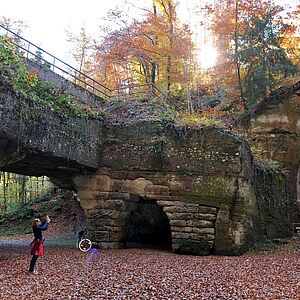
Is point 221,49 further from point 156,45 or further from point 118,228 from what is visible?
point 118,228

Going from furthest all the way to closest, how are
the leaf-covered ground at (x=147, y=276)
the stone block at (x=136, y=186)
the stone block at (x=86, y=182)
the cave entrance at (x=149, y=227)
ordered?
the cave entrance at (x=149, y=227) → the stone block at (x=86, y=182) → the stone block at (x=136, y=186) → the leaf-covered ground at (x=147, y=276)

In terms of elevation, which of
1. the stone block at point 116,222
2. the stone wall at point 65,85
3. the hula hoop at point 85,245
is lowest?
the hula hoop at point 85,245

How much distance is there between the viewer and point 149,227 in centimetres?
1748

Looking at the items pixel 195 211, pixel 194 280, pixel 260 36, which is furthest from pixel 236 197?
pixel 260 36

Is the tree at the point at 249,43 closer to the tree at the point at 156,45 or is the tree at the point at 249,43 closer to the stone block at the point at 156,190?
the tree at the point at 156,45

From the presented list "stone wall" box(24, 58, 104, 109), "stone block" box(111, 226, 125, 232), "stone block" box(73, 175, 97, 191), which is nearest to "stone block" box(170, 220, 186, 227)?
"stone block" box(111, 226, 125, 232)

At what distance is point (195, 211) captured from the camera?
1277 centimetres

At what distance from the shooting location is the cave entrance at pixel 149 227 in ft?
55.0

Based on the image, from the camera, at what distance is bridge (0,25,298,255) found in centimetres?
1259

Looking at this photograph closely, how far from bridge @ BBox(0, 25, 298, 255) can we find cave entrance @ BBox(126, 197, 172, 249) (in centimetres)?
297

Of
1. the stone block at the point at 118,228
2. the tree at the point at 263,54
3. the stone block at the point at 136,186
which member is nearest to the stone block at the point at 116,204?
the stone block at the point at 136,186

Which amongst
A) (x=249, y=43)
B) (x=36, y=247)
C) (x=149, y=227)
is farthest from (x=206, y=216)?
(x=249, y=43)

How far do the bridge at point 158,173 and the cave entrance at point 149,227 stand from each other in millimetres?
2968

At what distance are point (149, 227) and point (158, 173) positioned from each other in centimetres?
512
